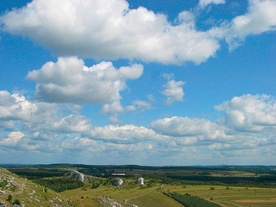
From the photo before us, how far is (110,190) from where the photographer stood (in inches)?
7731

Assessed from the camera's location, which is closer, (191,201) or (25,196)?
(25,196)

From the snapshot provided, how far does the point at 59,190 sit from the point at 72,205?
69524mm

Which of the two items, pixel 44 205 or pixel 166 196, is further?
pixel 166 196

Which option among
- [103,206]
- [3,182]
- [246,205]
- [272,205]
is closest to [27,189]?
[3,182]

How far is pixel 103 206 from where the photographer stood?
415ft

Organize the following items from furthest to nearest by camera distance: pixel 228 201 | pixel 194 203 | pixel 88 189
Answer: pixel 88 189 → pixel 228 201 → pixel 194 203

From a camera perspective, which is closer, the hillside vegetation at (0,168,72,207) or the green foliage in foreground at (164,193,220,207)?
the hillside vegetation at (0,168,72,207)

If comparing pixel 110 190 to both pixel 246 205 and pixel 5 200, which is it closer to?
pixel 246 205

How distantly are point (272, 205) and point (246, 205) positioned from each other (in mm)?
12479

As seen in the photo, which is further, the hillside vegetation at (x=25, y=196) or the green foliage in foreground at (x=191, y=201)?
the green foliage in foreground at (x=191, y=201)

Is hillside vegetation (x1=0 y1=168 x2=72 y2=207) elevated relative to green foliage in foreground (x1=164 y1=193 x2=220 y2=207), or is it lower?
elevated

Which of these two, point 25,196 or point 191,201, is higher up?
point 25,196

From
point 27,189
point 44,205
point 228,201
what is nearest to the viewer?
point 44,205

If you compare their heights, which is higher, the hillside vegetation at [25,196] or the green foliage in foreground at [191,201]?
the hillside vegetation at [25,196]
